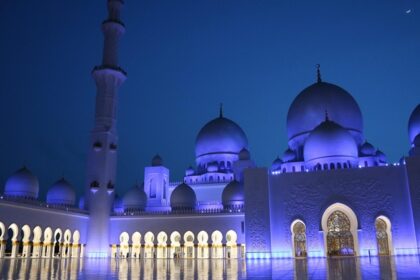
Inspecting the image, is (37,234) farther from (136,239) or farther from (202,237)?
(202,237)

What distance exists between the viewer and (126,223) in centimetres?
1953

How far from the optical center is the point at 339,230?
15.5 metres

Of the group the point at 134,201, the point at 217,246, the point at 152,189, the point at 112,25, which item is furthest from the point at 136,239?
the point at 112,25

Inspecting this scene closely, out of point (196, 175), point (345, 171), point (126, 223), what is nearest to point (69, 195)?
point (126, 223)

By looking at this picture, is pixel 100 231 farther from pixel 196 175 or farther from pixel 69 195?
pixel 196 175

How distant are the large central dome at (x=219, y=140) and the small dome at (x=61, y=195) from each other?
24.5 feet

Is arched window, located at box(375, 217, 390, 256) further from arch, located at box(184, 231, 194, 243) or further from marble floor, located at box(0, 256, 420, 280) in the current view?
arch, located at box(184, 231, 194, 243)

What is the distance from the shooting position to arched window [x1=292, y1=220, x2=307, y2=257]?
614 inches

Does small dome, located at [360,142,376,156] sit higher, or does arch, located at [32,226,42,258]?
small dome, located at [360,142,376,156]

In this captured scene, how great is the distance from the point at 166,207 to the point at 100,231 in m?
3.92

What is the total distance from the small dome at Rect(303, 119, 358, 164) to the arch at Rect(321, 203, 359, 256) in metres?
2.12

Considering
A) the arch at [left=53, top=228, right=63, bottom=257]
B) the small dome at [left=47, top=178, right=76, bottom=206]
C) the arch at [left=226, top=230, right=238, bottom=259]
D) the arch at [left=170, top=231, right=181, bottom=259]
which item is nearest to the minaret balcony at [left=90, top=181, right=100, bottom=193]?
the small dome at [left=47, top=178, right=76, bottom=206]

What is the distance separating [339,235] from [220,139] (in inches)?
377

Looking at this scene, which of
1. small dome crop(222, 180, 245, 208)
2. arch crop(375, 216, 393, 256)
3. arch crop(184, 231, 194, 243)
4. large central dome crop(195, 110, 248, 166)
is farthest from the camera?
large central dome crop(195, 110, 248, 166)
